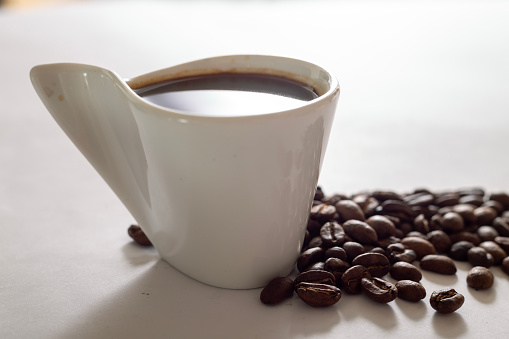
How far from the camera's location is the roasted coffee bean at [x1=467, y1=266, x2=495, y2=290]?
1062 millimetres

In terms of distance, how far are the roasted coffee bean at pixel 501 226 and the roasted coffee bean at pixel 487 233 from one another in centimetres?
1

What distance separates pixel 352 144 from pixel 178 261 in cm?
93

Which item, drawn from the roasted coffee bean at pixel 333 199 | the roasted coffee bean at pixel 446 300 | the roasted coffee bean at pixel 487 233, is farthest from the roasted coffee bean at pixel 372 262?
the roasted coffee bean at pixel 487 233

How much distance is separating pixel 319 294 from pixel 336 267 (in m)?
0.08

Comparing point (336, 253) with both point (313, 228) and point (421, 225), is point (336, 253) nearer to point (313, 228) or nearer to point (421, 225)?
point (313, 228)

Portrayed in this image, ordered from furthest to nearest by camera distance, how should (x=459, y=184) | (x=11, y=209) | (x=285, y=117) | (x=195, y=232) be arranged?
(x=459, y=184), (x=11, y=209), (x=195, y=232), (x=285, y=117)

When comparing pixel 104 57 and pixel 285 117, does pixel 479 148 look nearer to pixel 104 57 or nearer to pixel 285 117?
pixel 285 117

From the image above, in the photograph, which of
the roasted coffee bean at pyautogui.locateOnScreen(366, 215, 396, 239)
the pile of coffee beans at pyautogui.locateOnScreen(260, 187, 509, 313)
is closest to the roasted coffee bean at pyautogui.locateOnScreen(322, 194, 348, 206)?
the pile of coffee beans at pyautogui.locateOnScreen(260, 187, 509, 313)

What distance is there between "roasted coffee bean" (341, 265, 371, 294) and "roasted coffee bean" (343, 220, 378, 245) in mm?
99

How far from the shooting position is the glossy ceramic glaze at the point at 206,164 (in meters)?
0.84

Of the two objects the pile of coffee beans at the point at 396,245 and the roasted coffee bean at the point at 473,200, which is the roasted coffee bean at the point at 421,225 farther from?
the roasted coffee bean at the point at 473,200

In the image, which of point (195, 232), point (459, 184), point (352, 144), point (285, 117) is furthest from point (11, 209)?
point (459, 184)

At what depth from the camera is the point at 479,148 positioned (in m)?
1.79

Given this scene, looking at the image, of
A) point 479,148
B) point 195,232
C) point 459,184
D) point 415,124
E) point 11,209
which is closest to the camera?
point 195,232
